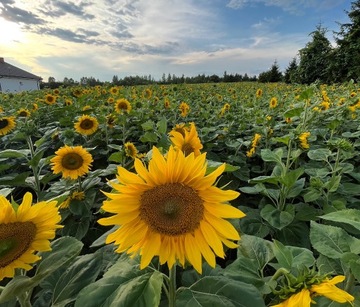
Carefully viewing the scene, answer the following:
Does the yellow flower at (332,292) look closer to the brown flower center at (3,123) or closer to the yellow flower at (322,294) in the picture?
the yellow flower at (322,294)

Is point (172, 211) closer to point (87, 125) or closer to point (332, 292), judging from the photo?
point (332, 292)

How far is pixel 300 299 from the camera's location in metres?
0.69

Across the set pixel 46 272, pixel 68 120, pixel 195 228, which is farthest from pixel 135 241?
pixel 68 120

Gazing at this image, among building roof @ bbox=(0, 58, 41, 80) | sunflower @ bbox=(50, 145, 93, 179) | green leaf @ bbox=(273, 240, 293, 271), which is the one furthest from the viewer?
building roof @ bbox=(0, 58, 41, 80)

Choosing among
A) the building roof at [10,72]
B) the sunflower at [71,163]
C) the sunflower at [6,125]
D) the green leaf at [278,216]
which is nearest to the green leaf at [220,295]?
the green leaf at [278,216]

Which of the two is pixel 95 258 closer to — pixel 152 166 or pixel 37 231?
pixel 37 231

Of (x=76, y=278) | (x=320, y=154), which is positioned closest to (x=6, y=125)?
(x=76, y=278)

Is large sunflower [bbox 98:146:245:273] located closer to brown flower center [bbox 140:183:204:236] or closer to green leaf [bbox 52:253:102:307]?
brown flower center [bbox 140:183:204:236]

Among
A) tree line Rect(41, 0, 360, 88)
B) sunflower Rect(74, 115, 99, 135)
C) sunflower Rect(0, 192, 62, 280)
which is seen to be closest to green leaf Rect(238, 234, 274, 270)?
sunflower Rect(0, 192, 62, 280)

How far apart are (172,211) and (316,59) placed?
2726 cm

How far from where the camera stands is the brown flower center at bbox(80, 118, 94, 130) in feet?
11.4

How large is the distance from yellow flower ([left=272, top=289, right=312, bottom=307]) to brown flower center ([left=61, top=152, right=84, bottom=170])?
1.72 m

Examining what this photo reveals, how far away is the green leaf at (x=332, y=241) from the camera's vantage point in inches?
40.7

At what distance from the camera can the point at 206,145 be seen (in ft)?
10.3
